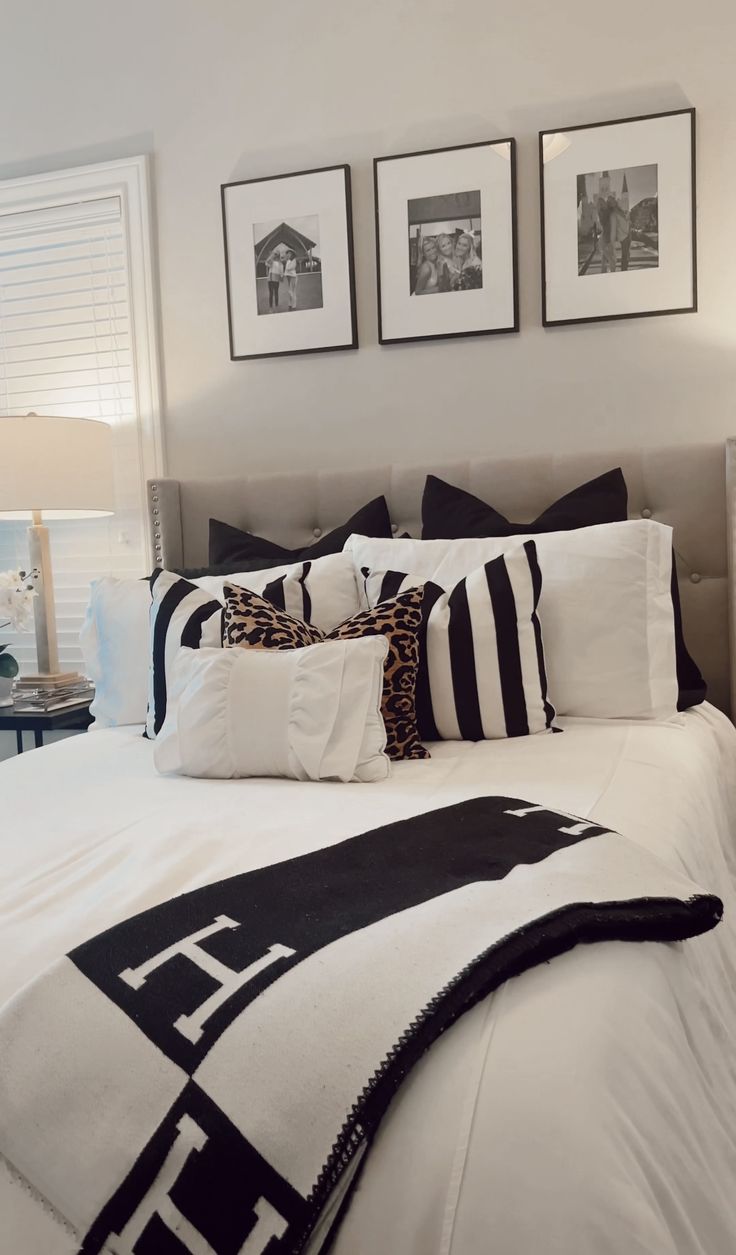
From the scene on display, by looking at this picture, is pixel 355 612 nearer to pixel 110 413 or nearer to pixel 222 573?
pixel 222 573

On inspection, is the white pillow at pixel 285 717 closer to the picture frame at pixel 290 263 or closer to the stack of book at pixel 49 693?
the stack of book at pixel 49 693

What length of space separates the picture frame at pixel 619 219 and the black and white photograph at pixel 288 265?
629 mm

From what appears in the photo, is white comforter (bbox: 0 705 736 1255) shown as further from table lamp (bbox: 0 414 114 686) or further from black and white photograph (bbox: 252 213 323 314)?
black and white photograph (bbox: 252 213 323 314)

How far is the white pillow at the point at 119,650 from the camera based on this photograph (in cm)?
221

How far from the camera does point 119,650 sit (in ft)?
7.30

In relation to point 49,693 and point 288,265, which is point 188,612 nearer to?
point 49,693

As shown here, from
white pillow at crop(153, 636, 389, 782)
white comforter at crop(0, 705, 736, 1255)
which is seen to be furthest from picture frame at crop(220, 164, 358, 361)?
white comforter at crop(0, 705, 736, 1255)

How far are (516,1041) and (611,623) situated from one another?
1.31 meters

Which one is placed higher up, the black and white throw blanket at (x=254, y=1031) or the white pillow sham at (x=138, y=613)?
the white pillow sham at (x=138, y=613)

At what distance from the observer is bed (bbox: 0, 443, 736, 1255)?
0.70 metres

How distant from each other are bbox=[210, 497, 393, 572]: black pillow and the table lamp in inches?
14.3

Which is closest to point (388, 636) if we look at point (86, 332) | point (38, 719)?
point (38, 719)

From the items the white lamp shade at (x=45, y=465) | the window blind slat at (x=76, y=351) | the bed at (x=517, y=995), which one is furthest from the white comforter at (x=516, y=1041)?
the window blind slat at (x=76, y=351)

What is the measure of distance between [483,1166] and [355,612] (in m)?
1.45
